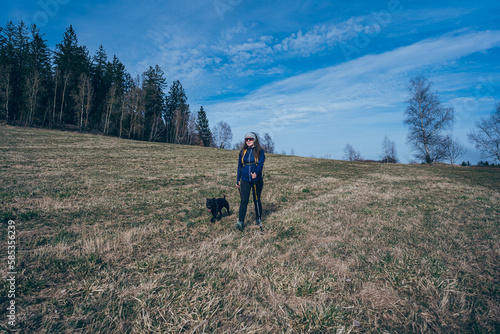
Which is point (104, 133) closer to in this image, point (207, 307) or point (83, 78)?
point (83, 78)

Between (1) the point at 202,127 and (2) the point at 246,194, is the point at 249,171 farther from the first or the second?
(1) the point at 202,127

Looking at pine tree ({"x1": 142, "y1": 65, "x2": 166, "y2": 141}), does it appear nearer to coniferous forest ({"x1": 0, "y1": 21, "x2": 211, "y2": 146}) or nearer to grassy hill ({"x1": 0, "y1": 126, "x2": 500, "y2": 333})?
coniferous forest ({"x1": 0, "y1": 21, "x2": 211, "y2": 146})

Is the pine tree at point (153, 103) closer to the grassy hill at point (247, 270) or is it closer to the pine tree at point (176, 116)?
the pine tree at point (176, 116)

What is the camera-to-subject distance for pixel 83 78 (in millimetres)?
49656

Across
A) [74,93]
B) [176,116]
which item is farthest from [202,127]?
[74,93]

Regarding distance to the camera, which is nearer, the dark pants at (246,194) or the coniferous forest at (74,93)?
the dark pants at (246,194)

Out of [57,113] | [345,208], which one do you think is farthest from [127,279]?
[57,113]

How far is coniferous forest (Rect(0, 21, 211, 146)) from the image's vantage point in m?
43.5

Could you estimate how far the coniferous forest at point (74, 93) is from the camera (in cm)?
4350

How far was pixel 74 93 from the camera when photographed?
157 ft

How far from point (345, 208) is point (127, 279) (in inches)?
323

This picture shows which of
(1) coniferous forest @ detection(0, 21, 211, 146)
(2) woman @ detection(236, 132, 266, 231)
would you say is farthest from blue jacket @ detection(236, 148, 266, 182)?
(1) coniferous forest @ detection(0, 21, 211, 146)

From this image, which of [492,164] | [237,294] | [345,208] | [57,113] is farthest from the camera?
[57,113]

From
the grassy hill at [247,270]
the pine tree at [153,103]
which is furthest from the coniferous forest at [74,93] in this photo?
the grassy hill at [247,270]
